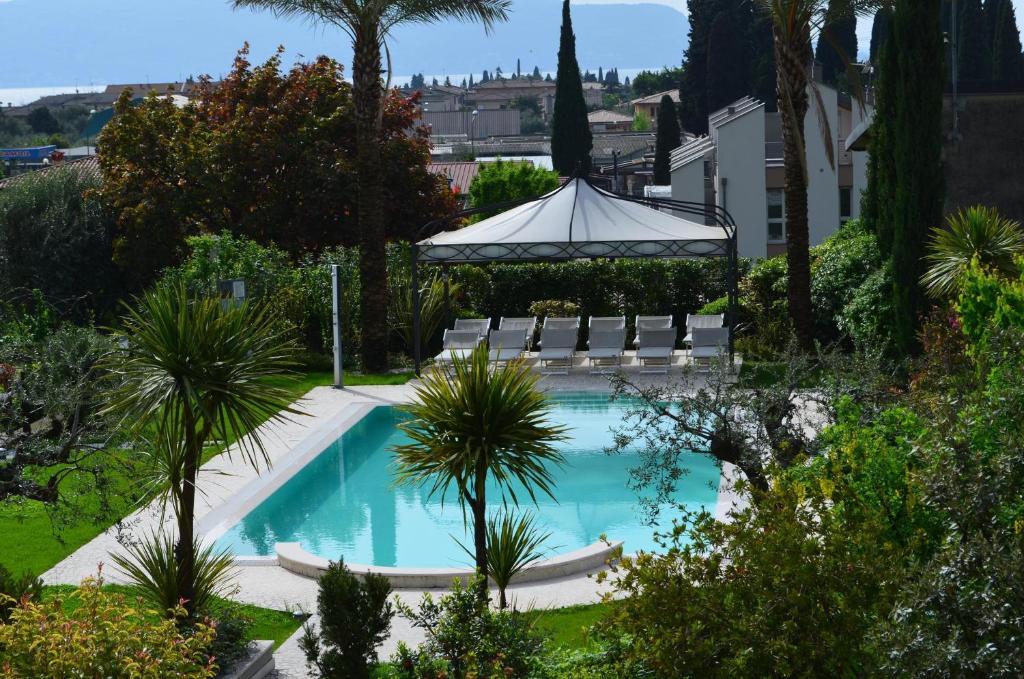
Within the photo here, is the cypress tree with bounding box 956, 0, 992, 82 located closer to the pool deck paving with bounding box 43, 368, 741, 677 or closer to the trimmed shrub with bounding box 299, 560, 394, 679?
the pool deck paving with bounding box 43, 368, 741, 677

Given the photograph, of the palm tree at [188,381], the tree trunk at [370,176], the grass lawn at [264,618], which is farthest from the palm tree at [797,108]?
the palm tree at [188,381]

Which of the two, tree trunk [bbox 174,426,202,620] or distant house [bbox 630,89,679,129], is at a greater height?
distant house [bbox 630,89,679,129]

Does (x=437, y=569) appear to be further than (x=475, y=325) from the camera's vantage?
No

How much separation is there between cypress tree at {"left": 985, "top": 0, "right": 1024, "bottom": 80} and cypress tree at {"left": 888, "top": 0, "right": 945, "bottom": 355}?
155 feet

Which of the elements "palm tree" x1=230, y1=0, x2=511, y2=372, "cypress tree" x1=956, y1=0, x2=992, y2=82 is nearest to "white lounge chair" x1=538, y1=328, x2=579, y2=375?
"palm tree" x1=230, y1=0, x2=511, y2=372

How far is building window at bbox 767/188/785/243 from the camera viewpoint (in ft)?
144

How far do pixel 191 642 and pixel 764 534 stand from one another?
3105 millimetres

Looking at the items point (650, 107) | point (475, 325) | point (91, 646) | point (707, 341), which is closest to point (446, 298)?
point (475, 325)

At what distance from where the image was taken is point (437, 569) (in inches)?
460

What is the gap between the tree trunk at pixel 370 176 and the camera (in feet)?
72.1

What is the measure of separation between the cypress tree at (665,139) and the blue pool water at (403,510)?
165ft

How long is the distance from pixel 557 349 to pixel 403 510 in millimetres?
7699

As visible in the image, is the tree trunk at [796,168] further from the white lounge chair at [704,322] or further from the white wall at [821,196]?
the white wall at [821,196]

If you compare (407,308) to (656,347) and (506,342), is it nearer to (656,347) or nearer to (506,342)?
(506,342)
